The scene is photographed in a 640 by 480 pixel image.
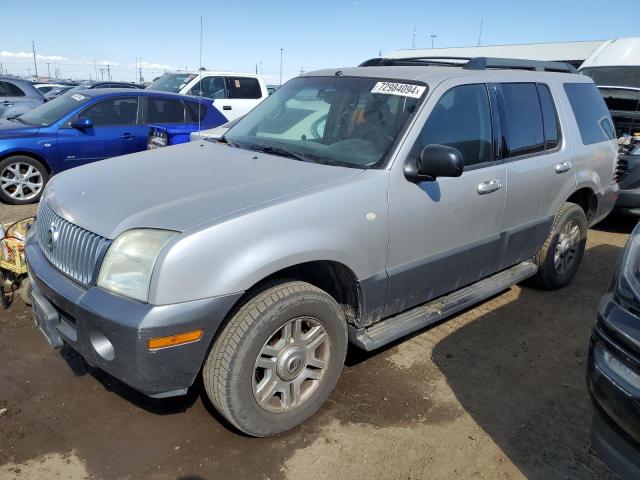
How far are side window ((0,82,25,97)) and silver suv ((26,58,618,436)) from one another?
1082 centimetres

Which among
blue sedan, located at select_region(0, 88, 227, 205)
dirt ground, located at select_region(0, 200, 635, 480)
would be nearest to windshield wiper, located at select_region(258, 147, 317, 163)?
dirt ground, located at select_region(0, 200, 635, 480)

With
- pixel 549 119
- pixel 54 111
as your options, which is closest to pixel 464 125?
pixel 549 119

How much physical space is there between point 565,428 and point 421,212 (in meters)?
1.44

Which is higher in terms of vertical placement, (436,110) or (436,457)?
(436,110)

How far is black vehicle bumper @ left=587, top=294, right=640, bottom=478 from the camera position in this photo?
198 cm

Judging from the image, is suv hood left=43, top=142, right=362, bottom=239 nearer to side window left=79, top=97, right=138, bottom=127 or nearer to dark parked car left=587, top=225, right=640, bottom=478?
dark parked car left=587, top=225, right=640, bottom=478

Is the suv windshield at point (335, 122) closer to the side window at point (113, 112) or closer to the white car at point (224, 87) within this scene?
the side window at point (113, 112)

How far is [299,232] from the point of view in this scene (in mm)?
2531

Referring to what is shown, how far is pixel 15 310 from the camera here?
4047mm

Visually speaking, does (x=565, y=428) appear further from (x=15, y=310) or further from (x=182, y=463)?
(x=15, y=310)

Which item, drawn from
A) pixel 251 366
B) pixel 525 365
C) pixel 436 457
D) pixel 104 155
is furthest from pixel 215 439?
pixel 104 155

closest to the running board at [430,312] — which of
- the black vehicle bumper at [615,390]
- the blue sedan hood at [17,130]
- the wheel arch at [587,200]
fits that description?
the wheel arch at [587,200]

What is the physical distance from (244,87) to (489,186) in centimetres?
924

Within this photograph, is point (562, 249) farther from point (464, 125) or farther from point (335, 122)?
point (335, 122)
